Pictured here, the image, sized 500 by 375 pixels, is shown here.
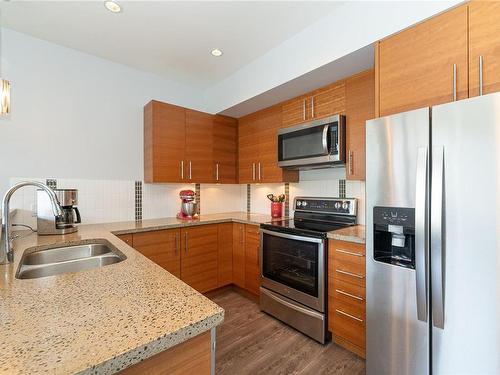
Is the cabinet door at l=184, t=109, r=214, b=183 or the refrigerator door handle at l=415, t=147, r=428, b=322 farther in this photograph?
the cabinet door at l=184, t=109, r=214, b=183

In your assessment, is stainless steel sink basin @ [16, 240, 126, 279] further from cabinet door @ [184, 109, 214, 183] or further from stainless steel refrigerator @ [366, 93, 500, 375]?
stainless steel refrigerator @ [366, 93, 500, 375]

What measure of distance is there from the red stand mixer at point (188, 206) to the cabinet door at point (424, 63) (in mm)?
2181

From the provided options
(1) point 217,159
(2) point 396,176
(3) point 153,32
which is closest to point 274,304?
(2) point 396,176

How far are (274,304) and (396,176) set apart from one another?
1.62 meters

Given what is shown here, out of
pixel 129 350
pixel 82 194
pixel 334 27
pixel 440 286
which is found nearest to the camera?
pixel 129 350

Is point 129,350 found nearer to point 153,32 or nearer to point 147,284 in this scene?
point 147,284

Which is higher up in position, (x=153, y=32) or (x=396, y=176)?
(x=153, y=32)

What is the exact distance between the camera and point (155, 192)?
2.91m

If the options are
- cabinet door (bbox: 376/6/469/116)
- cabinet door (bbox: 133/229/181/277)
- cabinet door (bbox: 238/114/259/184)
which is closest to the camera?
cabinet door (bbox: 376/6/469/116)

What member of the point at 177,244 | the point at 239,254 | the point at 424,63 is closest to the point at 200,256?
the point at 177,244

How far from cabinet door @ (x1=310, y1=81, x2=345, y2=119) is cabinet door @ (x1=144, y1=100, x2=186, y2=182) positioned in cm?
149

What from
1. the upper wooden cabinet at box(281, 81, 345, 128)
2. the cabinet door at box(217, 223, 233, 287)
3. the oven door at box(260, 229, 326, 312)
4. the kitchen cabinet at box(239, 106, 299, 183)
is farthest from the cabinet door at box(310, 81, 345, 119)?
the cabinet door at box(217, 223, 233, 287)

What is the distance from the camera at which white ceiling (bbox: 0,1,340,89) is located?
1.80 metres

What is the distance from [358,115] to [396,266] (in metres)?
1.26
